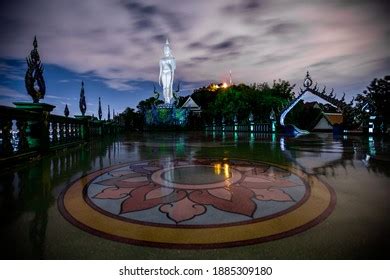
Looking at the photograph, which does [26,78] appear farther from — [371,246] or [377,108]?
[377,108]

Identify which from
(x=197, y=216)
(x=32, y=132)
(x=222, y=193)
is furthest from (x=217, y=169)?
(x=32, y=132)

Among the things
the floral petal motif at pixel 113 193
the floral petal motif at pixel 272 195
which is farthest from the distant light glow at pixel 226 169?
the floral petal motif at pixel 113 193

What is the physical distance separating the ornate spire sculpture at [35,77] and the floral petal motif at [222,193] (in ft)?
18.8

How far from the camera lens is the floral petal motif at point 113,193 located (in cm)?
293

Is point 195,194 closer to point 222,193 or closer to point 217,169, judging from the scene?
point 222,193

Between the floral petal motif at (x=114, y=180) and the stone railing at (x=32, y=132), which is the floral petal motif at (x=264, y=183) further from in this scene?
the stone railing at (x=32, y=132)

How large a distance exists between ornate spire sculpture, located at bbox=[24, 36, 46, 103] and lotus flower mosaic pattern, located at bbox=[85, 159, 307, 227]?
3636mm

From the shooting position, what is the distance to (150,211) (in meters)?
2.39

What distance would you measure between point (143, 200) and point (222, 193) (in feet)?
3.08

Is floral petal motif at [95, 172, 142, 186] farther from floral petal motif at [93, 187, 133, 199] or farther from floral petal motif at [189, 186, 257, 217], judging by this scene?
floral petal motif at [189, 186, 257, 217]

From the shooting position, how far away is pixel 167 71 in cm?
3312

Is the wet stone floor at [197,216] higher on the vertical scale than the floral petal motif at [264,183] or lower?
lower

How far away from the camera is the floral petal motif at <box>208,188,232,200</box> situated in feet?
9.22

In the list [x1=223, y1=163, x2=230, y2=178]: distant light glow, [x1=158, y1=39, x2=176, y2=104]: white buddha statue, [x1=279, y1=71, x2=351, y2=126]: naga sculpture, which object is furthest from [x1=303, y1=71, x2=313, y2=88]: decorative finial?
[x1=158, y1=39, x2=176, y2=104]: white buddha statue
